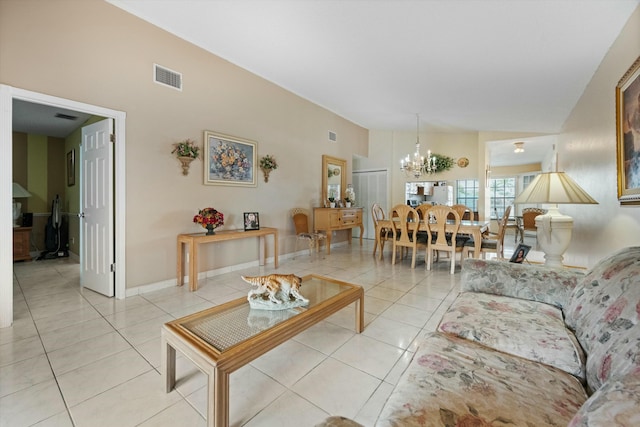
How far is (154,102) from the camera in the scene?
10.2ft

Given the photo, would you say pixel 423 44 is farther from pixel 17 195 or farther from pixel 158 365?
pixel 17 195

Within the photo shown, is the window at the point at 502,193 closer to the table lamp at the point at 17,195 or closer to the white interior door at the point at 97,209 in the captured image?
the white interior door at the point at 97,209

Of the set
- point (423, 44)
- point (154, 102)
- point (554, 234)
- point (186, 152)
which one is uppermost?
point (423, 44)

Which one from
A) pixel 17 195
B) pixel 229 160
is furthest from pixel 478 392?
pixel 17 195

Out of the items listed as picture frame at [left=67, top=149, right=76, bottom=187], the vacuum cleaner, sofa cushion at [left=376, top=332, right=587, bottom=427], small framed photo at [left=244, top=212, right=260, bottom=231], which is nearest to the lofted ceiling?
small framed photo at [left=244, top=212, right=260, bottom=231]

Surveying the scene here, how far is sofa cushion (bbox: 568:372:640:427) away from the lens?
1.63ft

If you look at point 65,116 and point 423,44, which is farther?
point 65,116

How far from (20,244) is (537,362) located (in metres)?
6.94

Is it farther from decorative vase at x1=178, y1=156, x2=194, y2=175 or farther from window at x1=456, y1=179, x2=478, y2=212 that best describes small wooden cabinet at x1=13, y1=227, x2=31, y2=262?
window at x1=456, y1=179, x2=478, y2=212

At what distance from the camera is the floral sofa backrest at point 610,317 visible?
2.92 ft

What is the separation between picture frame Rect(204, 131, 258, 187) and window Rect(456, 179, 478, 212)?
5129mm

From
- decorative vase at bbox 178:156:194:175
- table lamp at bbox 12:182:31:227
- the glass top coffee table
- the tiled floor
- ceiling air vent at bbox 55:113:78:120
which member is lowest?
the tiled floor

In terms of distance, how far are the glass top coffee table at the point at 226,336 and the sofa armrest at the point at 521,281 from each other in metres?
0.95

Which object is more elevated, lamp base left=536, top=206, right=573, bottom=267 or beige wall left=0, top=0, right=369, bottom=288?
beige wall left=0, top=0, right=369, bottom=288
